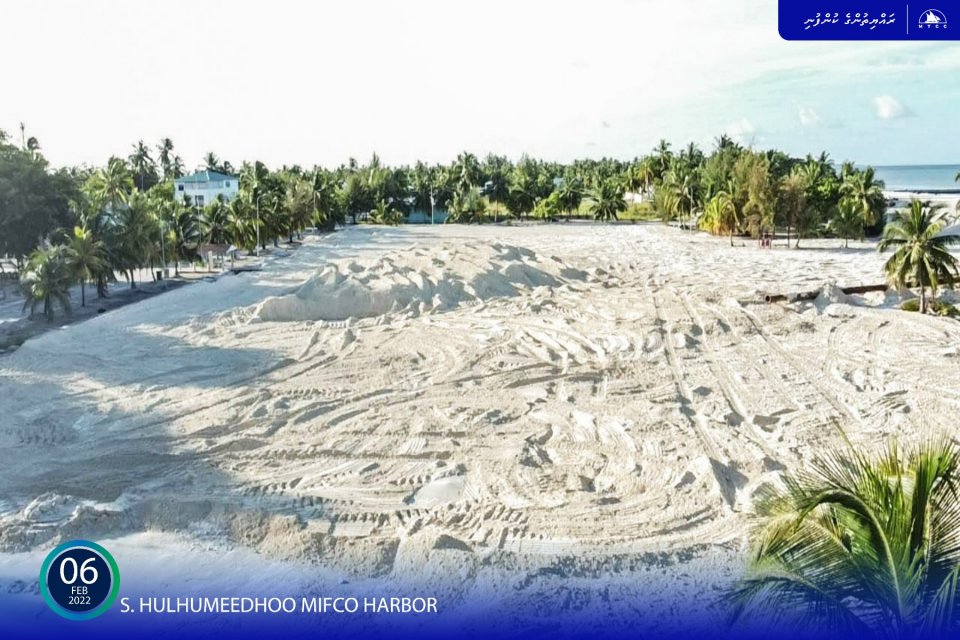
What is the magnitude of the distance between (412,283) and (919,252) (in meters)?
16.8

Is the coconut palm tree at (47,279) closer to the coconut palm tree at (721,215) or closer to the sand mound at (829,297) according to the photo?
the sand mound at (829,297)

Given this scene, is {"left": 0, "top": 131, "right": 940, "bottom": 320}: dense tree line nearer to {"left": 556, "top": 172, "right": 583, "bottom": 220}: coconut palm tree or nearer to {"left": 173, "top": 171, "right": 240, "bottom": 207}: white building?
{"left": 556, "top": 172, "right": 583, "bottom": 220}: coconut palm tree

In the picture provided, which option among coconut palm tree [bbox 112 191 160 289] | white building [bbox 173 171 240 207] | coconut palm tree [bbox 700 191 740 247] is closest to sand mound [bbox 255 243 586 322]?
coconut palm tree [bbox 112 191 160 289]

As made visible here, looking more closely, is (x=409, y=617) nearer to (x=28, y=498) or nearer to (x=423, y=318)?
(x=28, y=498)

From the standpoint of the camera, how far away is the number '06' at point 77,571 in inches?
268

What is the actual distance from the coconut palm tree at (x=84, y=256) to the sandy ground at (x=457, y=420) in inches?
85.3

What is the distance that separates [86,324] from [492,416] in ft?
54.3

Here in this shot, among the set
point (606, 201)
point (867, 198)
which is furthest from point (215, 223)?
point (606, 201)

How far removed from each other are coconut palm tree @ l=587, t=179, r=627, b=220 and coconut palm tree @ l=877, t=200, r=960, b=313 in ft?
162

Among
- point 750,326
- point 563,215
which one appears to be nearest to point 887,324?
Result: point 750,326

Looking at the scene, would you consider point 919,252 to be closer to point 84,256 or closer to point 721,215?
point 721,215

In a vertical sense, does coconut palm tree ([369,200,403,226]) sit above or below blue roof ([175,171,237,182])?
below

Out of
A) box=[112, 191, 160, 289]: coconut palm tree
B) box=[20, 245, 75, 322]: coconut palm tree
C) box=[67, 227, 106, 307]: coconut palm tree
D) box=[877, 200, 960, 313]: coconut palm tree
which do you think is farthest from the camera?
box=[112, 191, 160, 289]: coconut palm tree

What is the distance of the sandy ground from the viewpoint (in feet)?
32.3
